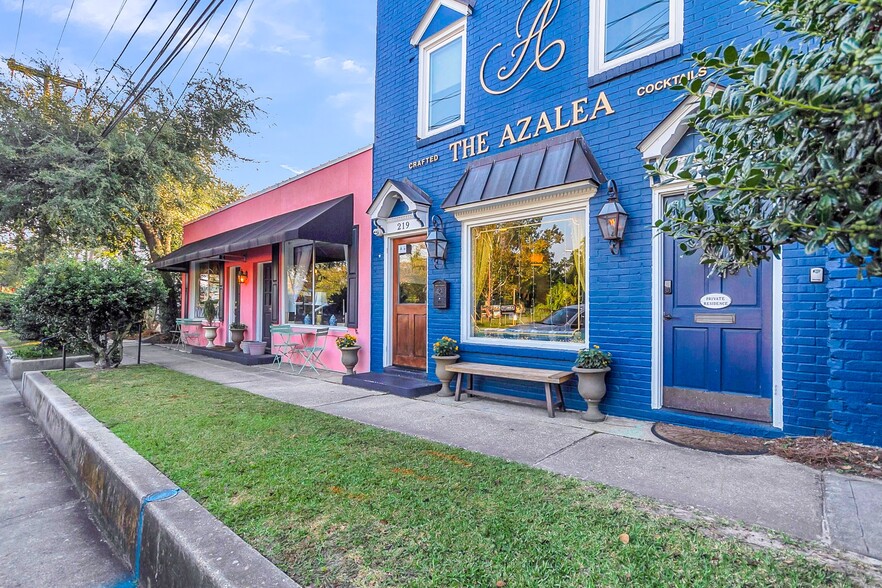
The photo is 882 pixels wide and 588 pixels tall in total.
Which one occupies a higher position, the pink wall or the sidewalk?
the pink wall

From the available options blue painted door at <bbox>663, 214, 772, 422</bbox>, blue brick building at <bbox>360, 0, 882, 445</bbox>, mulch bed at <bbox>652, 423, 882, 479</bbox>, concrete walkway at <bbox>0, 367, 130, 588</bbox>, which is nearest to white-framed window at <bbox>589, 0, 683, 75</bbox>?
blue brick building at <bbox>360, 0, 882, 445</bbox>

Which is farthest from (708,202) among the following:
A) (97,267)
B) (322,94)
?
(322,94)

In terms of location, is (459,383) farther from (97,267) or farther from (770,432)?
(97,267)

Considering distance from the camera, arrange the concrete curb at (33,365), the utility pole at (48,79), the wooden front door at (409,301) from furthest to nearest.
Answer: the utility pole at (48,79) → the concrete curb at (33,365) → the wooden front door at (409,301)

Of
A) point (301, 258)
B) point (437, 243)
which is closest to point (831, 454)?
point (437, 243)

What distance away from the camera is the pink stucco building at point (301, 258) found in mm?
8219

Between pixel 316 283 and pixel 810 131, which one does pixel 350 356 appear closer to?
pixel 316 283

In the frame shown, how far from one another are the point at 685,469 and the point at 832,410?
150 centimetres

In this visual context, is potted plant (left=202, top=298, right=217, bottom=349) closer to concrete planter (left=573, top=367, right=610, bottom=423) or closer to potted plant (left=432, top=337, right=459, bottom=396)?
potted plant (left=432, top=337, right=459, bottom=396)

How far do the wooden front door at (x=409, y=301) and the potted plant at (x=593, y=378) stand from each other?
2890mm

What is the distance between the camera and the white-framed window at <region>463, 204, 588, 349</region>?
5.56 meters

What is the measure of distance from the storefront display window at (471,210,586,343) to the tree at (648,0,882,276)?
3.80 m

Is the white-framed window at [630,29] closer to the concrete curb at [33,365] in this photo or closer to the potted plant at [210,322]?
the concrete curb at [33,365]

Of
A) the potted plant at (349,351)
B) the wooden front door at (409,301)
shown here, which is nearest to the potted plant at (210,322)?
the potted plant at (349,351)
